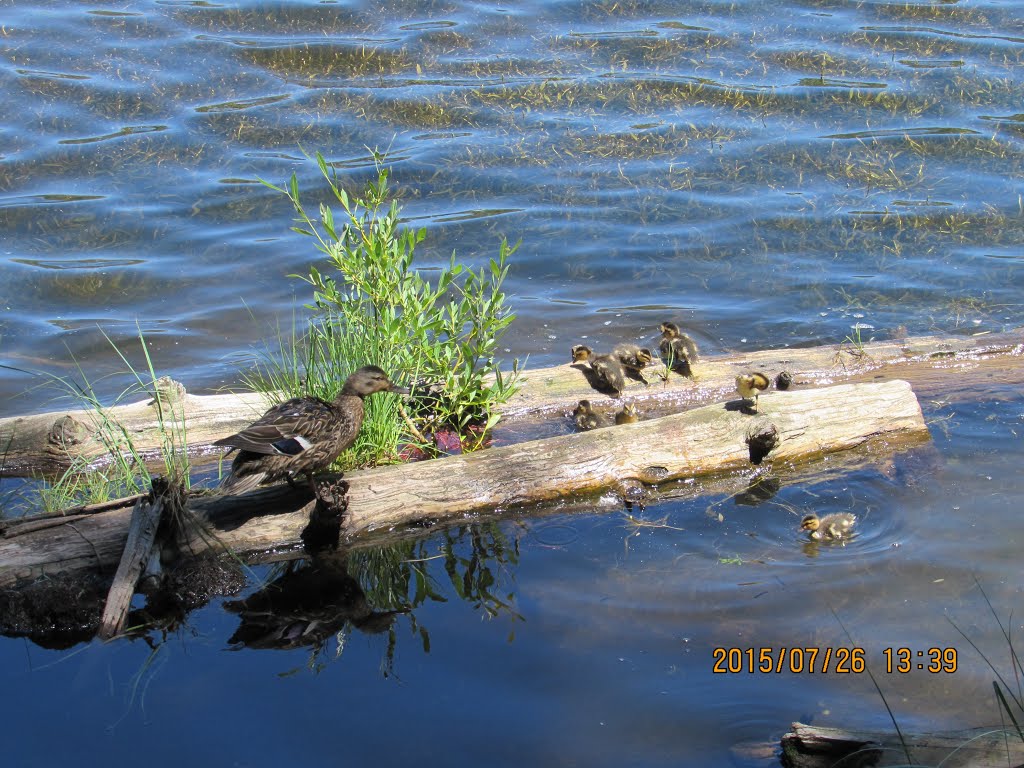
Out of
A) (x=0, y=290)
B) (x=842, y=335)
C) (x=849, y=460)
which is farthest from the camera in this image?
(x=0, y=290)

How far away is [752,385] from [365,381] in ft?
7.35

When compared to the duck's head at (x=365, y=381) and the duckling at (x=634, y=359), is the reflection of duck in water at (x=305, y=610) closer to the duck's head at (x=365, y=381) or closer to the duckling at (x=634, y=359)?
the duck's head at (x=365, y=381)

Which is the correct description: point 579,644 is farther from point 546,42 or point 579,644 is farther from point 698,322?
point 546,42

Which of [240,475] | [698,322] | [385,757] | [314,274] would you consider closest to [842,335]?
[698,322]

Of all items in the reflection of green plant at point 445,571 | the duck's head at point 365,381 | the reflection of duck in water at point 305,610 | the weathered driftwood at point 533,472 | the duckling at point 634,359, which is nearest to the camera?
the reflection of duck in water at point 305,610

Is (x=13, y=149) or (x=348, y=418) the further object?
(x=13, y=149)

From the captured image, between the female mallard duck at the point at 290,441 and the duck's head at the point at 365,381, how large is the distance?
0.15 metres

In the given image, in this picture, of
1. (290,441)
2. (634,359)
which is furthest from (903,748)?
(634,359)

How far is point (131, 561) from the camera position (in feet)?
15.9

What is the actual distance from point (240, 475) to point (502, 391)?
182cm

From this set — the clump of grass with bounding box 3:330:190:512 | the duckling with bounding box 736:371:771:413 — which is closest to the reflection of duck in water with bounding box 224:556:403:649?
the clump of grass with bounding box 3:330:190:512

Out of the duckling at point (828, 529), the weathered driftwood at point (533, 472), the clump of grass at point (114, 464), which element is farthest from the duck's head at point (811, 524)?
the clump of grass at point (114, 464)

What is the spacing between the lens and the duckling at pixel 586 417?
6.77 metres

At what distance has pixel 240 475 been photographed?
17.3 feet
